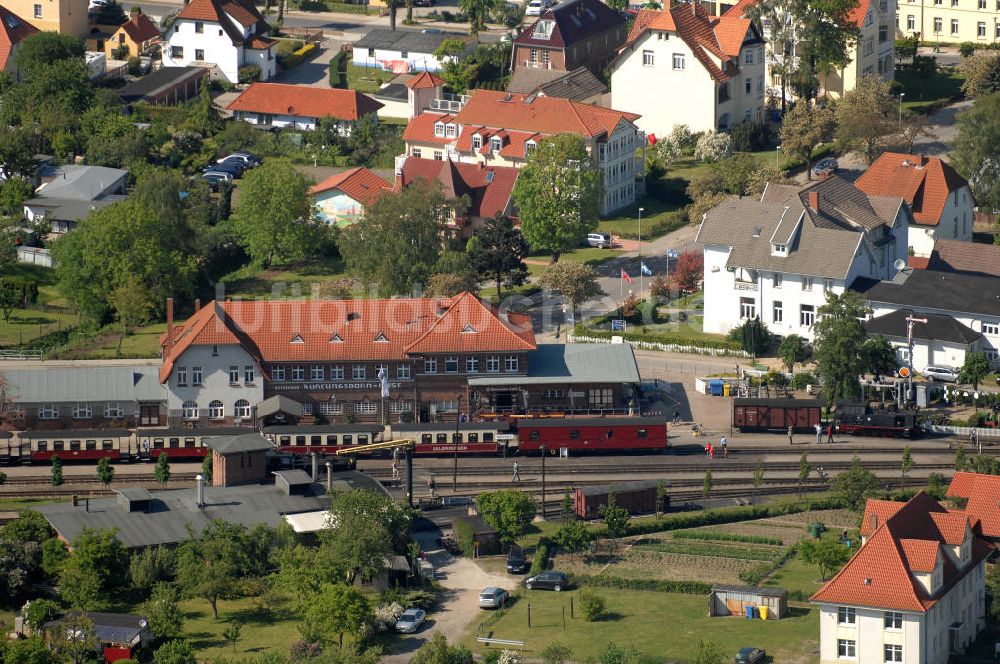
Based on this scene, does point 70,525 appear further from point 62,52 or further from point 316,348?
point 62,52

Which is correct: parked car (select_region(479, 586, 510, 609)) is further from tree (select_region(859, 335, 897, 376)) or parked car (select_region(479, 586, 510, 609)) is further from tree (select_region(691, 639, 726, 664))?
tree (select_region(859, 335, 897, 376))

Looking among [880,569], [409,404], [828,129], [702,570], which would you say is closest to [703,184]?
[828,129]

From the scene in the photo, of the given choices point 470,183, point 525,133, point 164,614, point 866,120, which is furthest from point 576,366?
point 866,120

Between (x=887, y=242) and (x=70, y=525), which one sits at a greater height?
(x=887, y=242)

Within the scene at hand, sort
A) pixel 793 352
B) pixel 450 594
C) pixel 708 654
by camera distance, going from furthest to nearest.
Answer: pixel 793 352 < pixel 450 594 < pixel 708 654

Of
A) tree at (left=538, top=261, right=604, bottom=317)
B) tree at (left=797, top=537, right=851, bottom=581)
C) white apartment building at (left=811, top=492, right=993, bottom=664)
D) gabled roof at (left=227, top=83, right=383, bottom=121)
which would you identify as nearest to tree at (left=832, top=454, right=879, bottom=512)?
tree at (left=797, top=537, right=851, bottom=581)

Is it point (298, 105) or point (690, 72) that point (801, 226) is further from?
point (298, 105)
